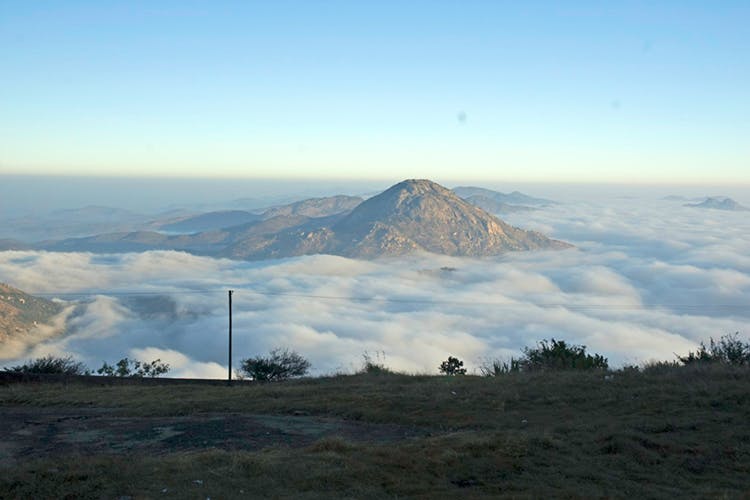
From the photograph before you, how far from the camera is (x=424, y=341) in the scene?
114562mm

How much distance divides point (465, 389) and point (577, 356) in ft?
28.2

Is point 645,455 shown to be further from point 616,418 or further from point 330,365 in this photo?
point 330,365

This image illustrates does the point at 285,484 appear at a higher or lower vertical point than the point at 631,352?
higher

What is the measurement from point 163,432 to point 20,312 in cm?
14455

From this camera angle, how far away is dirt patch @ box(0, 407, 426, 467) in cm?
1044

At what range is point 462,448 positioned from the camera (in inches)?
366

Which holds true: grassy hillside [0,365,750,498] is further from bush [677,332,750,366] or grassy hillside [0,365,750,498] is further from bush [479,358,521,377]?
bush [479,358,521,377]

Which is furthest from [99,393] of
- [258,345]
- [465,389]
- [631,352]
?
[631,352]

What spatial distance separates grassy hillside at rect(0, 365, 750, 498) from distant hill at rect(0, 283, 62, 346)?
397ft

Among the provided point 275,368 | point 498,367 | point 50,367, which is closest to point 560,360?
point 498,367

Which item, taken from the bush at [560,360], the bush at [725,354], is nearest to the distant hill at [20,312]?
the bush at [560,360]

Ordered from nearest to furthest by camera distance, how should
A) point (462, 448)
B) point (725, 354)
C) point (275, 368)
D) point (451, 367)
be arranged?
point (462, 448)
point (725, 354)
point (451, 367)
point (275, 368)

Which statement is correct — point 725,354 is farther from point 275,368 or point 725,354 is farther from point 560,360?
point 275,368

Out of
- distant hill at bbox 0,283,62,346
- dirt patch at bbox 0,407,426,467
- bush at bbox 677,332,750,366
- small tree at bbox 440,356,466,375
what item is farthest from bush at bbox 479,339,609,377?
distant hill at bbox 0,283,62,346
